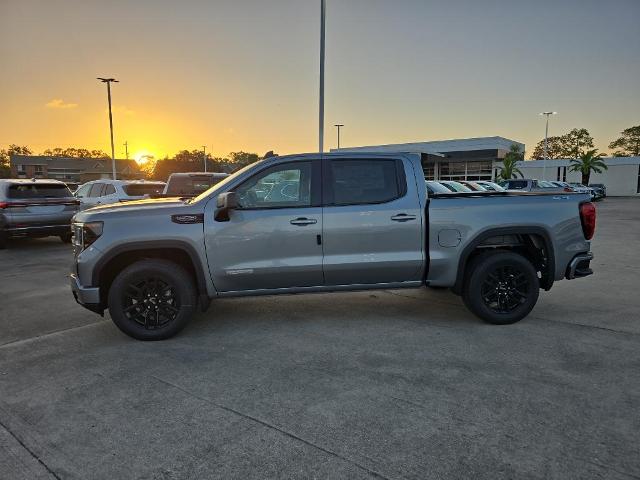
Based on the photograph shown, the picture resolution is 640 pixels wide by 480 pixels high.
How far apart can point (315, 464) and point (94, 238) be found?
3.28 meters

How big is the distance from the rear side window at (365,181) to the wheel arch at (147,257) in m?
1.59

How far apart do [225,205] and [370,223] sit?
5.00 feet

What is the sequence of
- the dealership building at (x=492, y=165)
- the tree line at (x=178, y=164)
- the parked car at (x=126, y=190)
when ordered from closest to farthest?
1. the parked car at (x=126, y=190)
2. the dealership building at (x=492, y=165)
3. the tree line at (x=178, y=164)

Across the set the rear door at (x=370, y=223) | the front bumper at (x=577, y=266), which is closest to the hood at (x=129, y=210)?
the rear door at (x=370, y=223)

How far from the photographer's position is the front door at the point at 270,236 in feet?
15.2

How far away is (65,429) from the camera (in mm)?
2994

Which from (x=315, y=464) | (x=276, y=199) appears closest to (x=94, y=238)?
(x=276, y=199)

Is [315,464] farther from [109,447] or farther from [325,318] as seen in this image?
[325,318]

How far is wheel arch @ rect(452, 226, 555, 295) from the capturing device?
4.91m

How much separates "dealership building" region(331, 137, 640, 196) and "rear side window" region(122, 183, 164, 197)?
145ft

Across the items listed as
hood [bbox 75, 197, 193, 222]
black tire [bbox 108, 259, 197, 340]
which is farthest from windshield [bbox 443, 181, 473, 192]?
black tire [bbox 108, 259, 197, 340]

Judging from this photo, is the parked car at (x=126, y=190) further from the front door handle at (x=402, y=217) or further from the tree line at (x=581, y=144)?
the tree line at (x=581, y=144)

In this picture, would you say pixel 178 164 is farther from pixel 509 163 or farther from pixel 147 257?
pixel 147 257

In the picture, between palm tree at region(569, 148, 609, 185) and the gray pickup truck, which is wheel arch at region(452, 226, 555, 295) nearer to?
the gray pickup truck
